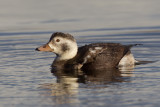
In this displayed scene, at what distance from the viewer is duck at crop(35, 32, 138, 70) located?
523 inches

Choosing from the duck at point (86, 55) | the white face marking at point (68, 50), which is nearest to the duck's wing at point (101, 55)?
the duck at point (86, 55)

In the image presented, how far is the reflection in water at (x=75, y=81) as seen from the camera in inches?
388

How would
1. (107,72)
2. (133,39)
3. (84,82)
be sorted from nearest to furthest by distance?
(84,82)
(107,72)
(133,39)

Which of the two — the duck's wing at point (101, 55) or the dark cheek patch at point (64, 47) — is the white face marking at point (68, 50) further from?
the duck's wing at point (101, 55)

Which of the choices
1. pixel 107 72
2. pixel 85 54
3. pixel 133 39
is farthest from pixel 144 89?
pixel 133 39

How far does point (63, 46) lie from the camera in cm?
1384

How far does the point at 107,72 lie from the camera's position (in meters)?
12.7

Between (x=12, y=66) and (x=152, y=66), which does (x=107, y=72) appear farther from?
(x=12, y=66)

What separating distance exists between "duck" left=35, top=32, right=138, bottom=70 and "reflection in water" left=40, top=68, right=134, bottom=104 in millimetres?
337

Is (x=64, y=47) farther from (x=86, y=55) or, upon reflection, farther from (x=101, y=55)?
(x=101, y=55)

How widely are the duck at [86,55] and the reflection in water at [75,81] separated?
1.11 feet

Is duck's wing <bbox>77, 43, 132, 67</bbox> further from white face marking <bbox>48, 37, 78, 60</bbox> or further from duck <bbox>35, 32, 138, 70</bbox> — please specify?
white face marking <bbox>48, 37, 78, 60</bbox>

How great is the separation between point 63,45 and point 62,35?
0.29 metres

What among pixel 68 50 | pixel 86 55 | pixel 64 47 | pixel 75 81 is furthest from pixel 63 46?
pixel 75 81
